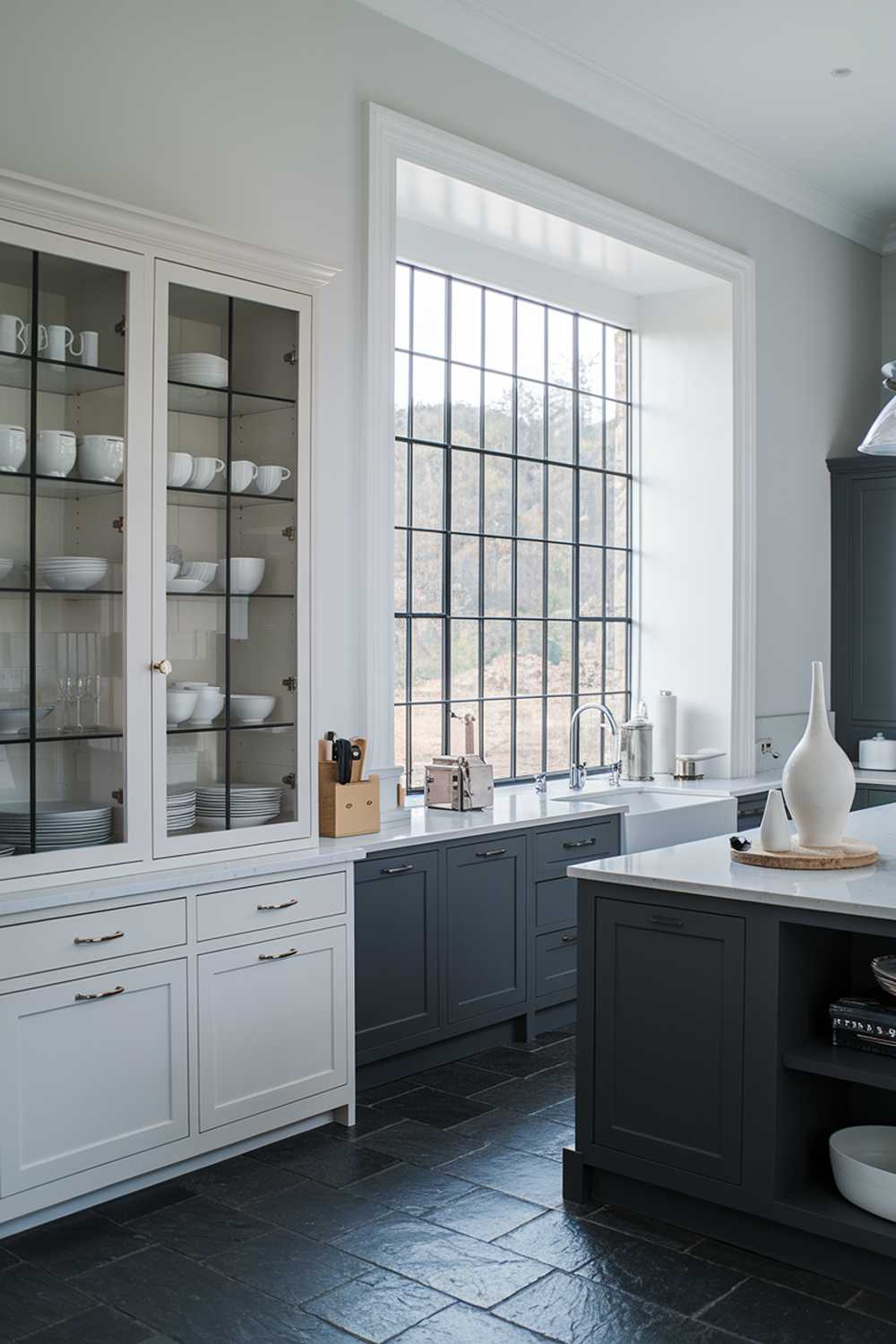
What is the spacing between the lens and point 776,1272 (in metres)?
2.93

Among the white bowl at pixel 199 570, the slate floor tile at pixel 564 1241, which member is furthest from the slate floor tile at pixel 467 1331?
the white bowl at pixel 199 570

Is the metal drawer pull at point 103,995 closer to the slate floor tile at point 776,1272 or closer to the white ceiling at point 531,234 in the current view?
the slate floor tile at point 776,1272

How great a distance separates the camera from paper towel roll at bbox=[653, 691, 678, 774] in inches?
247

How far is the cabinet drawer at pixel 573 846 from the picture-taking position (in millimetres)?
4668

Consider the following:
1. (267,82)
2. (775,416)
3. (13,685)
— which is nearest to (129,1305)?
(13,685)

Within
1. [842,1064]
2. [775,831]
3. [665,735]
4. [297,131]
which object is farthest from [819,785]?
[665,735]

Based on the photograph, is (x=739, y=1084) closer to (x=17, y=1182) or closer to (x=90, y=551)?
(x=17, y=1182)

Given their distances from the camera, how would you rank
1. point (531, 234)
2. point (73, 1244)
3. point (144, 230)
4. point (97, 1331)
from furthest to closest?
point (531, 234) < point (144, 230) < point (73, 1244) < point (97, 1331)

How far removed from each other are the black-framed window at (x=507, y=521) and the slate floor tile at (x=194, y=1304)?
2.60 meters

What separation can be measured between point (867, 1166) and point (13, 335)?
9.22ft

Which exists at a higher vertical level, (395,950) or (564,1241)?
(395,950)

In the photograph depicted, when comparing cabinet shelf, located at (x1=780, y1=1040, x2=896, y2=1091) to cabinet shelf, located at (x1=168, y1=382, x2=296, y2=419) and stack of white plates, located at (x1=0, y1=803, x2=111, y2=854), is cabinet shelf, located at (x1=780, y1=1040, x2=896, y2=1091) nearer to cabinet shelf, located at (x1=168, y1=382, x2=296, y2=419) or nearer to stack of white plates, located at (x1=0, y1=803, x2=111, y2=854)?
stack of white plates, located at (x1=0, y1=803, x2=111, y2=854)

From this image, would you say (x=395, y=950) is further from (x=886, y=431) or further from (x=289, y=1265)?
(x=886, y=431)

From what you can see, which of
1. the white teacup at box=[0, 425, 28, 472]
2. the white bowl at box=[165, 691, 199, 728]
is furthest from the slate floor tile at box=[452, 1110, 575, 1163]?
the white teacup at box=[0, 425, 28, 472]
